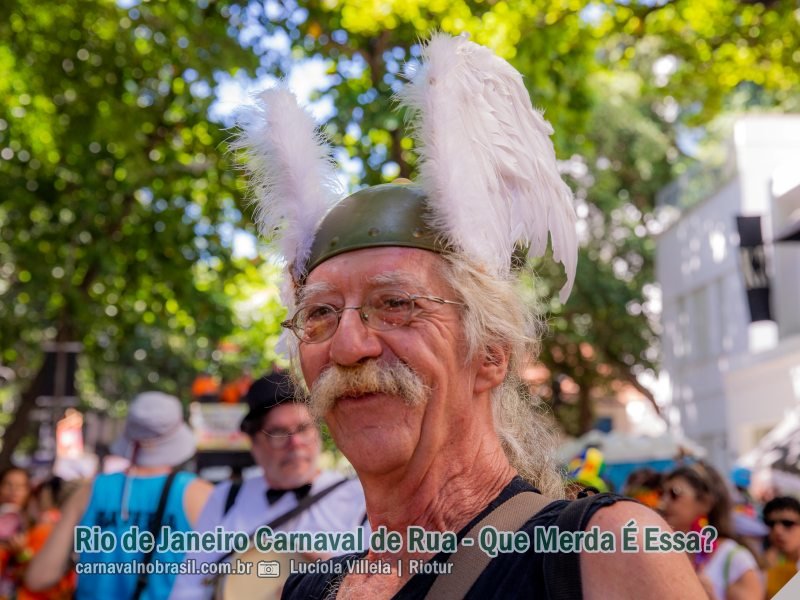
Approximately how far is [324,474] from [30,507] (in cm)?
611

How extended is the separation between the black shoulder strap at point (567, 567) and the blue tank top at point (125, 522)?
311 cm

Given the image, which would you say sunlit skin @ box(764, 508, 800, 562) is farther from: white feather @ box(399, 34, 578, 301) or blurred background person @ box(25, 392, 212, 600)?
white feather @ box(399, 34, 578, 301)

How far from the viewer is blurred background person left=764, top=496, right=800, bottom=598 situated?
639cm

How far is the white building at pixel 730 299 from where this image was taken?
19938 mm

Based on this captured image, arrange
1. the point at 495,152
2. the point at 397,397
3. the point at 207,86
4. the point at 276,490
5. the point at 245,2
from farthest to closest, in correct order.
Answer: the point at 207,86 < the point at 245,2 < the point at 276,490 < the point at 495,152 < the point at 397,397

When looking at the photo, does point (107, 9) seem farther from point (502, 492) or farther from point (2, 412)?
point (2, 412)

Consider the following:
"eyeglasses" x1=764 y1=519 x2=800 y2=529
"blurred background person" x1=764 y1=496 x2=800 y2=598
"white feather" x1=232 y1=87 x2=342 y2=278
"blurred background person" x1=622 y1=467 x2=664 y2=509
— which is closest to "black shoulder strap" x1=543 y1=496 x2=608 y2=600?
"white feather" x1=232 y1=87 x2=342 y2=278

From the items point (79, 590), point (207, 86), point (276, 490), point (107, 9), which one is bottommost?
point (79, 590)

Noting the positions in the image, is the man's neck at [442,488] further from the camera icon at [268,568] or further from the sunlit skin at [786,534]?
the sunlit skin at [786,534]

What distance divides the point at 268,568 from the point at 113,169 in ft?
28.3

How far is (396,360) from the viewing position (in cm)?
196

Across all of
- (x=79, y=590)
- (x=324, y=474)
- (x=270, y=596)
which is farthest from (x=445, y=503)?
(x=79, y=590)

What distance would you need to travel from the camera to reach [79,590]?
4664 mm

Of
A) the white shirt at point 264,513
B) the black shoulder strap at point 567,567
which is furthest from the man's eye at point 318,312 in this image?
the white shirt at point 264,513
